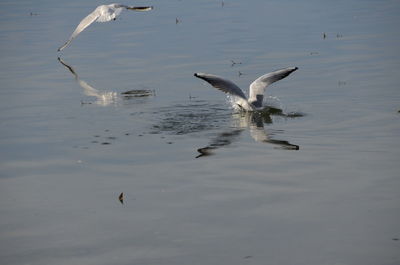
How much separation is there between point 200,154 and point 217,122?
2.13 metres

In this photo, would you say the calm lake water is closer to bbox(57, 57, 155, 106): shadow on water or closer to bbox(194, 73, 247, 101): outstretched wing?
bbox(57, 57, 155, 106): shadow on water

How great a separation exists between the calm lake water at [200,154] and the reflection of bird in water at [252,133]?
0.15ft

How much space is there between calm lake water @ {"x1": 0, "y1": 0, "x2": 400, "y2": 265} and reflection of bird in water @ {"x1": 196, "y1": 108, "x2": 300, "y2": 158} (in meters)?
0.04

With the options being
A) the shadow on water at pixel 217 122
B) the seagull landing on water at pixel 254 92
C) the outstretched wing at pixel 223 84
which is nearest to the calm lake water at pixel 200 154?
the shadow on water at pixel 217 122

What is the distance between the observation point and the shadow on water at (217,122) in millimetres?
11500

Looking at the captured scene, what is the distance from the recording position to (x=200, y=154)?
35.5 ft

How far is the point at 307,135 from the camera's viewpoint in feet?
38.3

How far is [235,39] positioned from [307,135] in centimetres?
1098

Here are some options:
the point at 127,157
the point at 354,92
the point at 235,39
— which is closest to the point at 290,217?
the point at 127,157

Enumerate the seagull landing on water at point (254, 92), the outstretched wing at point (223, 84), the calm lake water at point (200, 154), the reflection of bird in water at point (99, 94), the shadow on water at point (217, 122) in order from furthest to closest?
the reflection of bird in water at point (99, 94), the seagull landing on water at point (254, 92), the outstretched wing at point (223, 84), the shadow on water at point (217, 122), the calm lake water at point (200, 154)

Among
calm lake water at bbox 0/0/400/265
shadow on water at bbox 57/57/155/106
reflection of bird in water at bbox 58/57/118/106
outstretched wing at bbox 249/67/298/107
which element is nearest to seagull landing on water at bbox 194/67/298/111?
outstretched wing at bbox 249/67/298/107

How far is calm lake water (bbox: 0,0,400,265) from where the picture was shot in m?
7.52

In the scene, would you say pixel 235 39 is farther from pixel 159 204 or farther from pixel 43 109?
pixel 159 204

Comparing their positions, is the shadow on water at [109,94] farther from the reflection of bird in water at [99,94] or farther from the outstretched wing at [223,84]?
the outstretched wing at [223,84]
